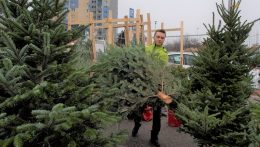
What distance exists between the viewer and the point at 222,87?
5.03 m

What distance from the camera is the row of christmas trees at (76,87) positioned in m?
2.85

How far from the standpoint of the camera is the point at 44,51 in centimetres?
307

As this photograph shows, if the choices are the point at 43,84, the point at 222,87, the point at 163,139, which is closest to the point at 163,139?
the point at 163,139

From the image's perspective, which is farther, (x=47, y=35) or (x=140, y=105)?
(x=140, y=105)

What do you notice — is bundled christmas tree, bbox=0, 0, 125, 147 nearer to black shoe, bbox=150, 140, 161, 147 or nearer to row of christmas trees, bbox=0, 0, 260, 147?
row of christmas trees, bbox=0, 0, 260, 147

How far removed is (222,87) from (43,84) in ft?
9.27

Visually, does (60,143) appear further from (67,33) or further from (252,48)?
(252,48)

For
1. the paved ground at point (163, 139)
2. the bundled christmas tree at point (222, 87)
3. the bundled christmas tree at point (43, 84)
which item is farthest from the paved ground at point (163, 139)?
the bundled christmas tree at point (43, 84)

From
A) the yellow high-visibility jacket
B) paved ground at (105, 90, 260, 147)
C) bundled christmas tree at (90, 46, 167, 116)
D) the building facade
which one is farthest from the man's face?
paved ground at (105, 90, 260, 147)

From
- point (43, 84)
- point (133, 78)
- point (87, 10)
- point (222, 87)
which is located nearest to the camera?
point (43, 84)

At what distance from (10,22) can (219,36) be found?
3.08 meters

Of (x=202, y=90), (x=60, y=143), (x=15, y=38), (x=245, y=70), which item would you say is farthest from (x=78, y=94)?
(x=245, y=70)

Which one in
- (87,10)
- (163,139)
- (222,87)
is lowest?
(163,139)

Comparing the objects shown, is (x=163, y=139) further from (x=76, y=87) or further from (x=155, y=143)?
(x=76, y=87)
